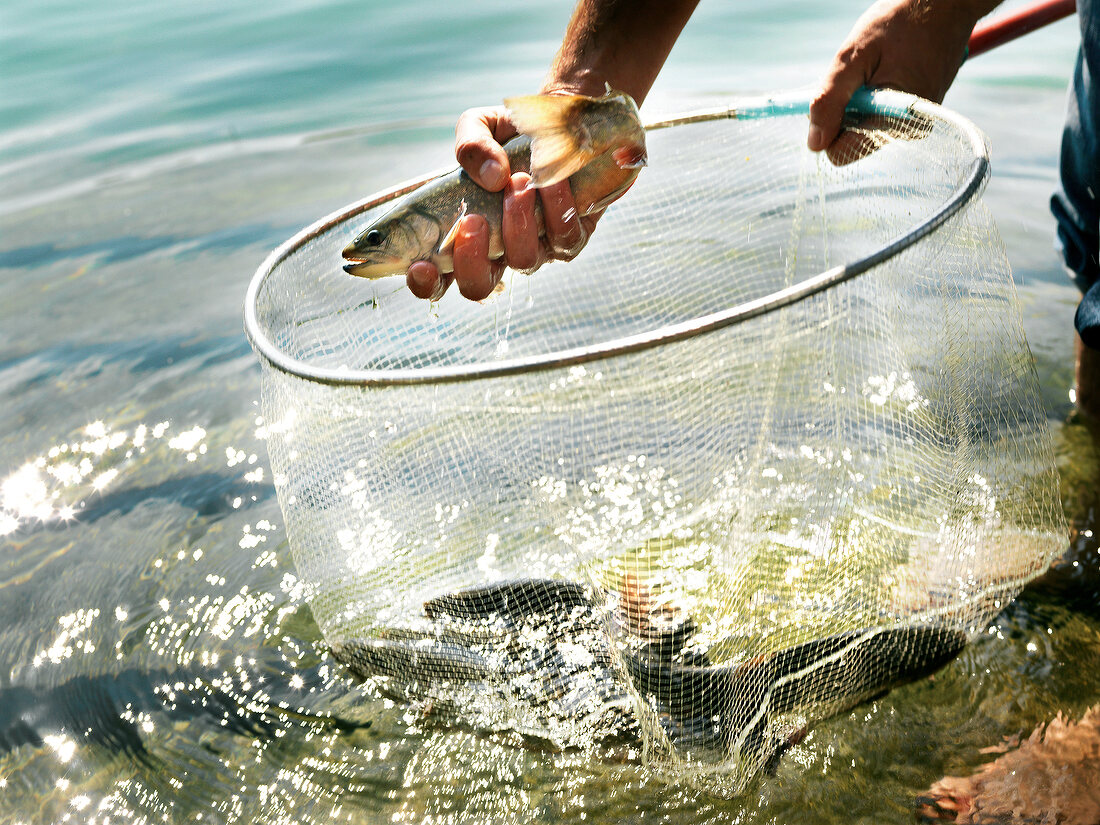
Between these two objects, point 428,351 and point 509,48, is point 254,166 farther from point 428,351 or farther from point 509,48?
point 428,351

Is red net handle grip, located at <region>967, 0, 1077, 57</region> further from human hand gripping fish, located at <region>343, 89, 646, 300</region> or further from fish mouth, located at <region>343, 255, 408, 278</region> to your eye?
fish mouth, located at <region>343, 255, 408, 278</region>

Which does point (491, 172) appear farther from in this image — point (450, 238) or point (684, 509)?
point (684, 509)

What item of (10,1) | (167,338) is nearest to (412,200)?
(167,338)

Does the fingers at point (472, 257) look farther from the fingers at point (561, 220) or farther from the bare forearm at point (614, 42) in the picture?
the bare forearm at point (614, 42)

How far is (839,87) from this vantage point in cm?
210

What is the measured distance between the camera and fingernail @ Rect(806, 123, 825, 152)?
7.19 feet

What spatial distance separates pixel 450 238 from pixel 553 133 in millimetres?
294

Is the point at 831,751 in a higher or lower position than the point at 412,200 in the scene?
lower

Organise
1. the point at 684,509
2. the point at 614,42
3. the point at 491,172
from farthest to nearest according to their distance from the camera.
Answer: the point at 684,509 < the point at 614,42 < the point at 491,172

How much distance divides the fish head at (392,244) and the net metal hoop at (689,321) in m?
0.23

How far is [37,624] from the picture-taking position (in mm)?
2459

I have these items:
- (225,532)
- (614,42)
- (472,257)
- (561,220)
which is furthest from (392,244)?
(225,532)

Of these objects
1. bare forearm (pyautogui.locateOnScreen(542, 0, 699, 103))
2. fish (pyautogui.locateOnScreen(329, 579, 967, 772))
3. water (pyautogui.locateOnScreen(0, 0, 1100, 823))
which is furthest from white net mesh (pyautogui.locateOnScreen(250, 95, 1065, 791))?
bare forearm (pyautogui.locateOnScreen(542, 0, 699, 103))

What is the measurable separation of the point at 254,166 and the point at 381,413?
4527mm
